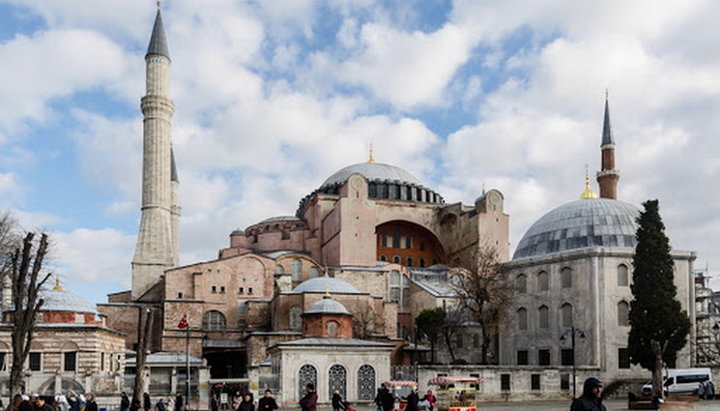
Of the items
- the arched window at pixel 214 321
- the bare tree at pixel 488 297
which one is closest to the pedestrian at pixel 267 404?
the bare tree at pixel 488 297

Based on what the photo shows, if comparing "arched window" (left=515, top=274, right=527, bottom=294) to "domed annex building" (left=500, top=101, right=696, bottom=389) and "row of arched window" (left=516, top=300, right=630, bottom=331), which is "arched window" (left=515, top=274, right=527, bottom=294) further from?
"row of arched window" (left=516, top=300, right=630, bottom=331)

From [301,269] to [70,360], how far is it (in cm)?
1694

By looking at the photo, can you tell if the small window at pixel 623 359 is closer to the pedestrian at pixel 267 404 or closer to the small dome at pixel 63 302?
the small dome at pixel 63 302

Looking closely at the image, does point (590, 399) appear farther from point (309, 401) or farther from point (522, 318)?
point (522, 318)

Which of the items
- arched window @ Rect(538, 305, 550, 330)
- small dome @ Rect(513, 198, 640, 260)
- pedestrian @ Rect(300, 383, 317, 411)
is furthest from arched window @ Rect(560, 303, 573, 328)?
pedestrian @ Rect(300, 383, 317, 411)

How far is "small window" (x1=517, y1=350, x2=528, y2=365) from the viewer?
38594mm

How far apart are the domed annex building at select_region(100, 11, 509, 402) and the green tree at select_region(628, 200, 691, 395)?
10.5 meters

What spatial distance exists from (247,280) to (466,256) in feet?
43.4

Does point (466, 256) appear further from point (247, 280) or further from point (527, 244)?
point (247, 280)

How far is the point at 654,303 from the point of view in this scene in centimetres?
3156

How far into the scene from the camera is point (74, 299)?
33.5 metres

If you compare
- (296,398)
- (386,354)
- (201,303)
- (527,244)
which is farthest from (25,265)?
(527,244)

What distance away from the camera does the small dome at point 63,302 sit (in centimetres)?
3256

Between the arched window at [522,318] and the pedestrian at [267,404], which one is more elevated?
the arched window at [522,318]
